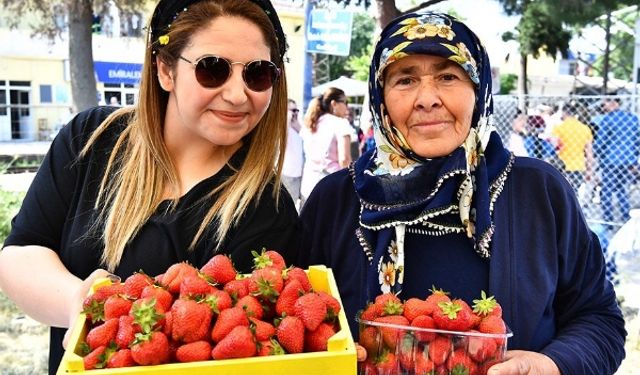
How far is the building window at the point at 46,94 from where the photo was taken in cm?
2820

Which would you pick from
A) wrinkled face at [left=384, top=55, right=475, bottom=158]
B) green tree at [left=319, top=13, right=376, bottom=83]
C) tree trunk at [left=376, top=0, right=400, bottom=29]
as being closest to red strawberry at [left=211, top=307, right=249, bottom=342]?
wrinkled face at [left=384, top=55, right=475, bottom=158]

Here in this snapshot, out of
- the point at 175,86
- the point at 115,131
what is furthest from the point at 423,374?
the point at 115,131

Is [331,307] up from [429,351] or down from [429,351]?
up

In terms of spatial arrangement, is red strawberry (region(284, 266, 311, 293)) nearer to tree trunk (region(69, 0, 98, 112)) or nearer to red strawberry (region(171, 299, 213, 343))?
red strawberry (region(171, 299, 213, 343))

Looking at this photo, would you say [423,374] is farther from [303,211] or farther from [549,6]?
[549,6]

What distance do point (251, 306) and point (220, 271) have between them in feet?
0.49

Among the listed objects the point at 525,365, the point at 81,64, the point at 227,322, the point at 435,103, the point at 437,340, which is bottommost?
the point at 525,365

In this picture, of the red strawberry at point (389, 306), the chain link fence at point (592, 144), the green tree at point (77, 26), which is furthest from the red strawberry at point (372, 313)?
the green tree at point (77, 26)

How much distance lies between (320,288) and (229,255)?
34 cm

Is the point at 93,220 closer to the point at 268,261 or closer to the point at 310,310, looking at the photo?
the point at 268,261

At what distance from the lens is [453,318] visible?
1.52m

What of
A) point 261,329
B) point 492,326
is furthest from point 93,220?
point 492,326

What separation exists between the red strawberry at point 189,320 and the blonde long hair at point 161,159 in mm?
528

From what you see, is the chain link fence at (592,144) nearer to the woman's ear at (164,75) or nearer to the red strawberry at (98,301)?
the woman's ear at (164,75)
